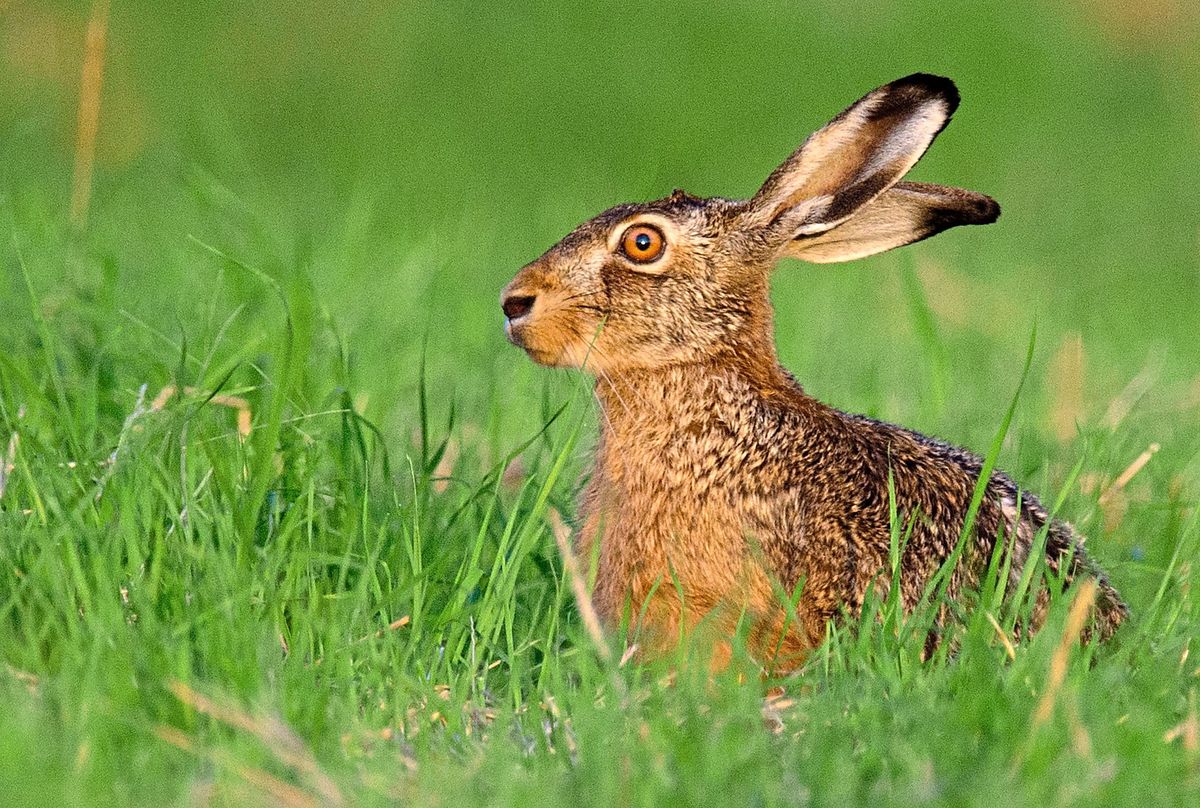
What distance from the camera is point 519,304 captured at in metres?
4.93

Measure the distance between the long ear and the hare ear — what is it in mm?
63

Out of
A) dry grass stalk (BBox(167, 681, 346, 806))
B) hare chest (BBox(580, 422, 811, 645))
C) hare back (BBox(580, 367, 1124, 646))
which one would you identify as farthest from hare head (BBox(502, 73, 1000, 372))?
dry grass stalk (BBox(167, 681, 346, 806))

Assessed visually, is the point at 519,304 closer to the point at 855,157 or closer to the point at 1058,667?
the point at 855,157

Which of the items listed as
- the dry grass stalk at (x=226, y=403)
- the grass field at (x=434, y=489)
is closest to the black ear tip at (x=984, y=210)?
the grass field at (x=434, y=489)

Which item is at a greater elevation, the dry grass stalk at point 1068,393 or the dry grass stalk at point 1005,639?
the dry grass stalk at point 1068,393

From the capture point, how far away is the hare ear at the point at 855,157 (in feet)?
15.7

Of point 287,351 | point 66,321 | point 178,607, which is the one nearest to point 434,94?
point 66,321

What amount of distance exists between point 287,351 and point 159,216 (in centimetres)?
401

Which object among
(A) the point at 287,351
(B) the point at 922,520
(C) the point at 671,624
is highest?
(A) the point at 287,351

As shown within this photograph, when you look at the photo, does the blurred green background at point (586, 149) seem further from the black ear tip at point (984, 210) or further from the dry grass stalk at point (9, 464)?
the dry grass stalk at point (9, 464)

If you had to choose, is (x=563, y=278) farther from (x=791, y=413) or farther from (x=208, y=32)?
(x=208, y=32)

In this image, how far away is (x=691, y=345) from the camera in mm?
4969

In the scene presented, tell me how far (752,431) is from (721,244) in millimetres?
666

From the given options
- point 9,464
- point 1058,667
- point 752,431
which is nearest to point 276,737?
point 1058,667
